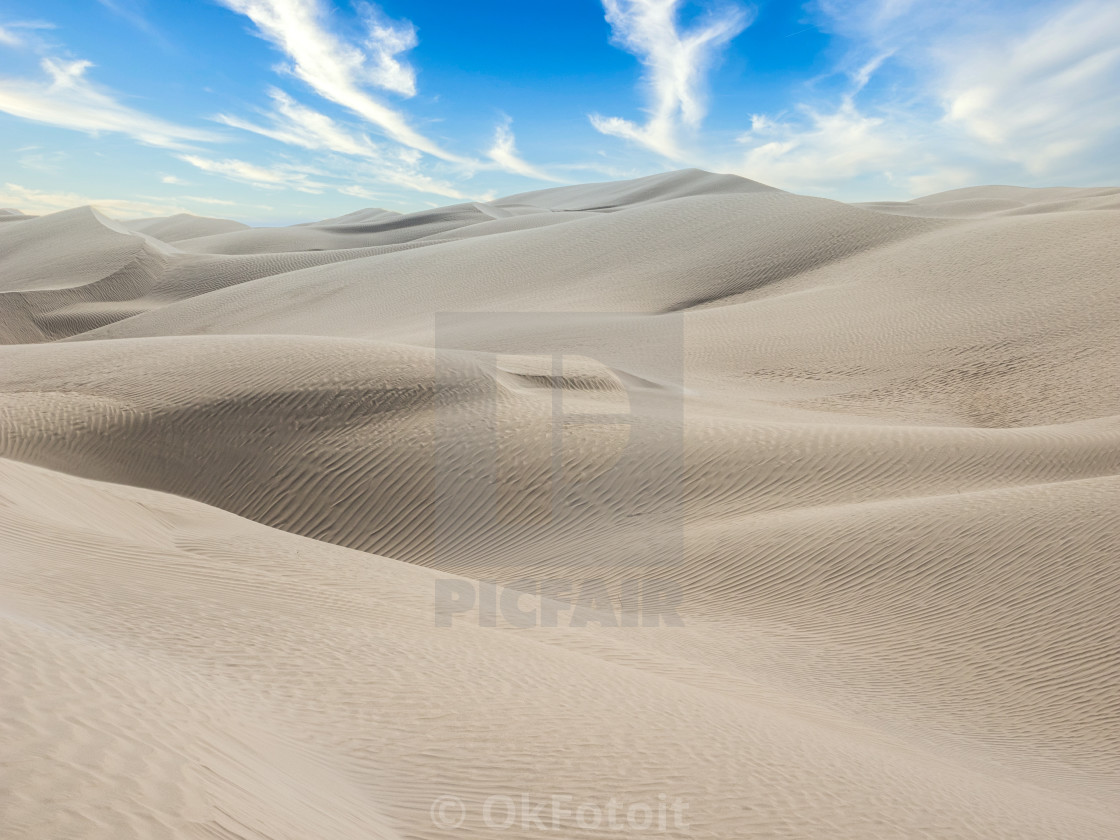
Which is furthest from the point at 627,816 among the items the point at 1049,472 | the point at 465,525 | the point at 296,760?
the point at 1049,472

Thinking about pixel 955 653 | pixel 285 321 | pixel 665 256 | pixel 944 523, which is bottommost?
pixel 955 653

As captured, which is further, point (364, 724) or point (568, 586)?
point (568, 586)

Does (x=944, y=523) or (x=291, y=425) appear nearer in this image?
(x=944, y=523)

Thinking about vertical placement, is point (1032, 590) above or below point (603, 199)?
below

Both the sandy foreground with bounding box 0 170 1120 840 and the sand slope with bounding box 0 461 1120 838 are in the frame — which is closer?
the sand slope with bounding box 0 461 1120 838

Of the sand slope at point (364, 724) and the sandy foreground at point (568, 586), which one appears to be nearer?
the sand slope at point (364, 724)

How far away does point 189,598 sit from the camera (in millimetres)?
6281

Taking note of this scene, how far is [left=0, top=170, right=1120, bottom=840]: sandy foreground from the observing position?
4.02 meters

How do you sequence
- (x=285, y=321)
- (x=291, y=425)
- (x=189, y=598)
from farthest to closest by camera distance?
(x=285, y=321), (x=291, y=425), (x=189, y=598)

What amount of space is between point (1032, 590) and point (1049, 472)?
429cm

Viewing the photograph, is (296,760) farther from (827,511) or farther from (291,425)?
(291,425)

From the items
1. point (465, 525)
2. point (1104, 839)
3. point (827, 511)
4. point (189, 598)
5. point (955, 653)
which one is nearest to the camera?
point (1104, 839)

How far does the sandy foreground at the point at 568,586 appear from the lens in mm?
4020

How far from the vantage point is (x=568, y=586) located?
10266 mm
